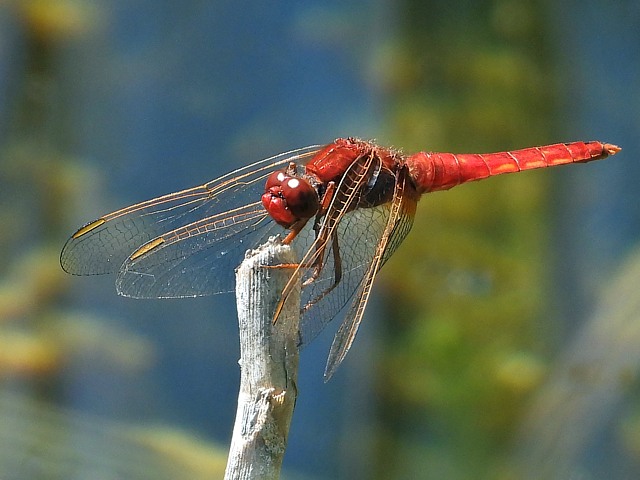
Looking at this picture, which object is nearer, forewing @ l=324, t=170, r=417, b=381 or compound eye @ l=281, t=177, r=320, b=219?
forewing @ l=324, t=170, r=417, b=381

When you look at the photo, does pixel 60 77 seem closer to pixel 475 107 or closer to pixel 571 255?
pixel 475 107

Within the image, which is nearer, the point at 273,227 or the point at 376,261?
the point at 376,261

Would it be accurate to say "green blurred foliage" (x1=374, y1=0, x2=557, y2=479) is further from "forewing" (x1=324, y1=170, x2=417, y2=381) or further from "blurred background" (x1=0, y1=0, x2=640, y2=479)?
"forewing" (x1=324, y1=170, x2=417, y2=381)

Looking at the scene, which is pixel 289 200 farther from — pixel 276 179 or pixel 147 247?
pixel 147 247

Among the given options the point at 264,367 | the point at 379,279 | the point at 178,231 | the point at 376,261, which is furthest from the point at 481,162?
the point at 379,279

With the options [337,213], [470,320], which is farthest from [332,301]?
[470,320]

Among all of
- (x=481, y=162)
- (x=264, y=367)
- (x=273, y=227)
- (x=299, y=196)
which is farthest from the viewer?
(x=481, y=162)

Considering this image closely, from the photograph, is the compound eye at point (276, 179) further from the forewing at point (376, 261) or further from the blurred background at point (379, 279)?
the blurred background at point (379, 279)

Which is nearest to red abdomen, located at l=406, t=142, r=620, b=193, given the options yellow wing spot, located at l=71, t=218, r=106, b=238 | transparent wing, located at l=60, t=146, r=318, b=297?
transparent wing, located at l=60, t=146, r=318, b=297

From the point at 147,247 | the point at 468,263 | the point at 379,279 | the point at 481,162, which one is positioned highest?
the point at 468,263
